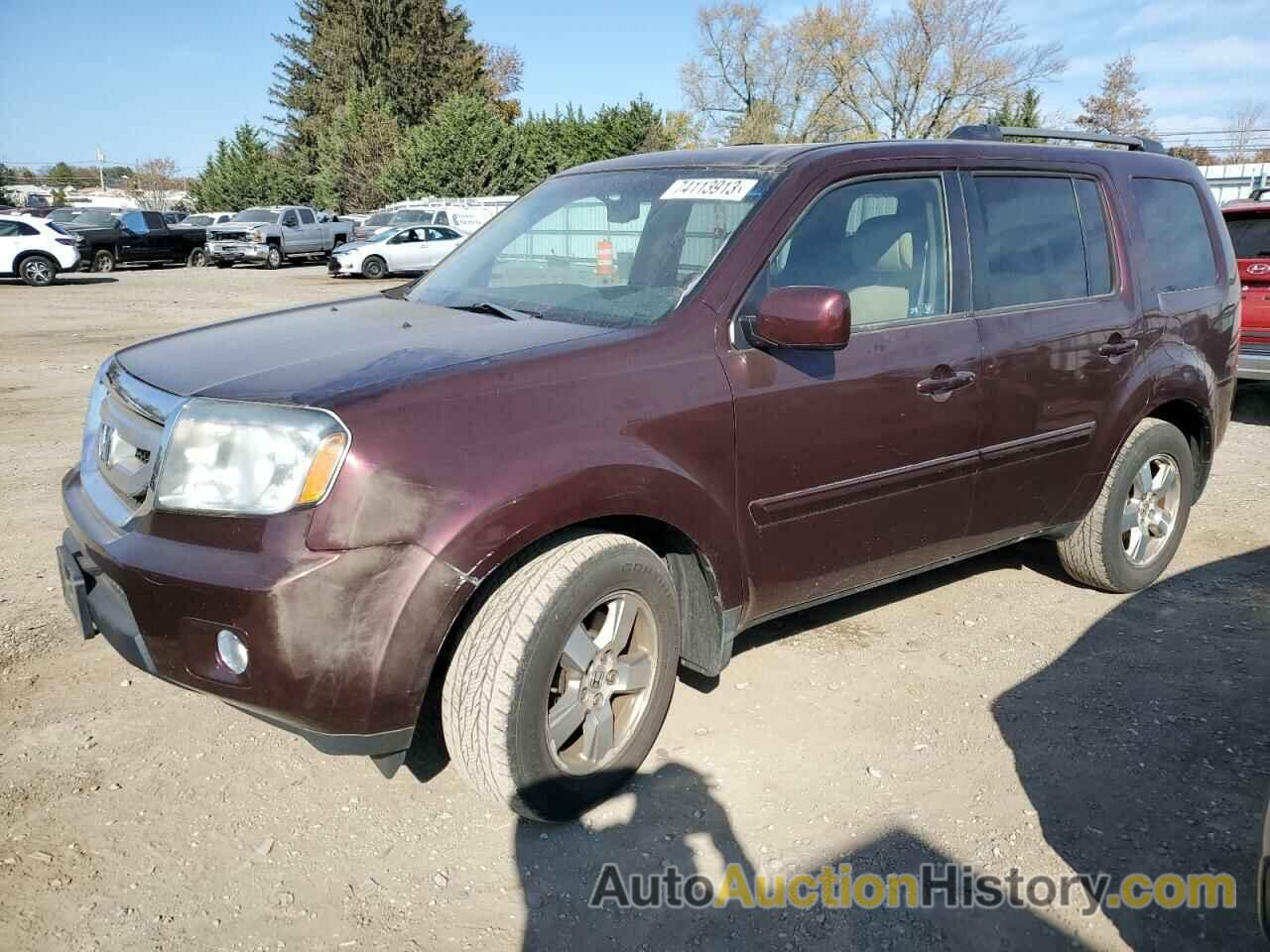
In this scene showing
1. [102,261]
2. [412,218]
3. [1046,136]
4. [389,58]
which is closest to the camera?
[1046,136]

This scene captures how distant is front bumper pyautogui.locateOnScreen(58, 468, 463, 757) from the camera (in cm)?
238

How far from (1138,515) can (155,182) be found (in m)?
98.5

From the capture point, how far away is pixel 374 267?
26438mm

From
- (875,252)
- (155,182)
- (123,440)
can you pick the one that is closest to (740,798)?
(875,252)

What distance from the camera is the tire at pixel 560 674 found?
2.66 metres

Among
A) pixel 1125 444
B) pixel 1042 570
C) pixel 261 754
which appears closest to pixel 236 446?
pixel 261 754

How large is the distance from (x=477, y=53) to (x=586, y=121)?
19.2 metres

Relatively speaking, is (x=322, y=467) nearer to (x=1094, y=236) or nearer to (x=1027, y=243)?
(x=1027, y=243)

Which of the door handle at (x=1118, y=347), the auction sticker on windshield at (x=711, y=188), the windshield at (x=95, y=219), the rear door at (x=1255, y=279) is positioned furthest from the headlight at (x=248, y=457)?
the windshield at (x=95, y=219)

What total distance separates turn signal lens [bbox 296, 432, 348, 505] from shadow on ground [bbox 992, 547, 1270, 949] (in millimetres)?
2187

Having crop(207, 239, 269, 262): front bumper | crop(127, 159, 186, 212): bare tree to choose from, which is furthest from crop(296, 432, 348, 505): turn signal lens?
crop(127, 159, 186, 212): bare tree

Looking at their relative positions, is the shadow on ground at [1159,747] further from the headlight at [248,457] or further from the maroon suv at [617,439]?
the headlight at [248,457]

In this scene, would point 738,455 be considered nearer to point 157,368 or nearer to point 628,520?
point 628,520

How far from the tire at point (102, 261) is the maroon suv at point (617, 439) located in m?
28.3
